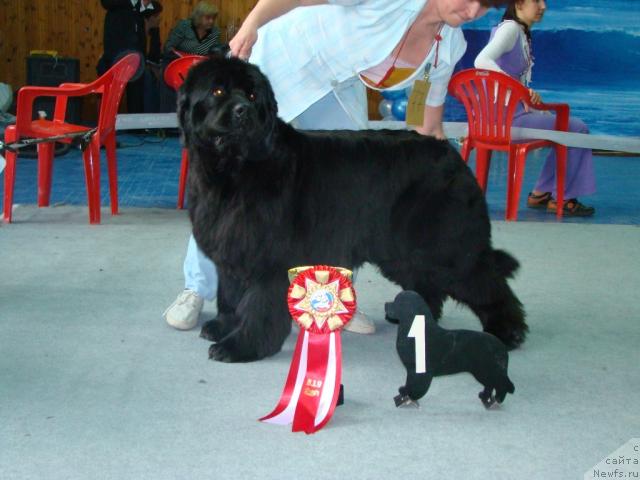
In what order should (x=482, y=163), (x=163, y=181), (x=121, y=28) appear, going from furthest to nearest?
(x=121, y=28) < (x=163, y=181) < (x=482, y=163)

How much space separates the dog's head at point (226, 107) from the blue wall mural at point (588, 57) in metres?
7.92

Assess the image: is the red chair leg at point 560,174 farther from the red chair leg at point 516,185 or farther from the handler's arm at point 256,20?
the handler's arm at point 256,20

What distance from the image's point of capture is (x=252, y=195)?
8.16 feet

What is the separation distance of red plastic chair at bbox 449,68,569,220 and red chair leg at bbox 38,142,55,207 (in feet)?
8.55

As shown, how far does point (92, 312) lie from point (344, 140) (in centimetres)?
119

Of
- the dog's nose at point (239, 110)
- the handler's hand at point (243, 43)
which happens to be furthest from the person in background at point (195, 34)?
the dog's nose at point (239, 110)

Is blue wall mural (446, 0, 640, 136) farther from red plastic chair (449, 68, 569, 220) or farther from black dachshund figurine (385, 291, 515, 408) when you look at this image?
black dachshund figurine (385, 291, 515, 408)

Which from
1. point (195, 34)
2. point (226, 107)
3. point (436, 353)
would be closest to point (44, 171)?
point (226, 107)

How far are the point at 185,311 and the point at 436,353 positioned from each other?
1106 millimetres

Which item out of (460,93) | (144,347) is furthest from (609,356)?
(460,93)

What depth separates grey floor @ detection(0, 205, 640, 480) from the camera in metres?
1.96

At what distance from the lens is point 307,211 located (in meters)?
2.60

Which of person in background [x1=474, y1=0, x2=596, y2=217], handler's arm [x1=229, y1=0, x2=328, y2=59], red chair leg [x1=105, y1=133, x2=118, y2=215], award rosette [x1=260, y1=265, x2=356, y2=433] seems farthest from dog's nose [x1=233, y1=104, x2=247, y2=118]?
person in background [x1=474, y1=0, x2=596, y2=217]

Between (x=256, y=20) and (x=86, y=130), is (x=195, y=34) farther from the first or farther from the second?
(x=256, y=20)
